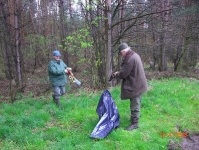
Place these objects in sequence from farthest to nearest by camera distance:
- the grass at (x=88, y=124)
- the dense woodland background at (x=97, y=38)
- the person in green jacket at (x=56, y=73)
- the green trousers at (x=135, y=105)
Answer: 1. the dense woodland background at (x=97, y=38)
2. the person in green jacket at (x=56, y=73)
3. the green trousers at (x=135, y=105)
4. the grass at (x=88, y=124)

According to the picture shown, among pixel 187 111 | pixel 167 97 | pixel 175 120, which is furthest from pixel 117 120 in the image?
pixel 167 97

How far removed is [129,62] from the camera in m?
4.52

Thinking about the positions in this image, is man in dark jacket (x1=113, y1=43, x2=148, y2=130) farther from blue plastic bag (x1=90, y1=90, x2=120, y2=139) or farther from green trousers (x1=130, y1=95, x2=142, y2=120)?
blue plastic bag (x1=90, y1=90, x2=120, y2=139)

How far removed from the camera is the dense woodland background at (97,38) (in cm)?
781

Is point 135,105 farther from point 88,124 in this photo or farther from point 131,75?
point 88,124

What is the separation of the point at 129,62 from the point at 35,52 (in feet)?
33.3

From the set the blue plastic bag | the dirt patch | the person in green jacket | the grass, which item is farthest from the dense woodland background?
the dirt patch

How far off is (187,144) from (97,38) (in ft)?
17.2

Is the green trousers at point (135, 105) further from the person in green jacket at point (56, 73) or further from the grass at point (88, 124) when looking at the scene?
the person in green jacket at point (56, 73)

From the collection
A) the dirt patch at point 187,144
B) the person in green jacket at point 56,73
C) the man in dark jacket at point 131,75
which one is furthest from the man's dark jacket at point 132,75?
the person in green jacket at point 56,73

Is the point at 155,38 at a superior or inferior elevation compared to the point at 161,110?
superior

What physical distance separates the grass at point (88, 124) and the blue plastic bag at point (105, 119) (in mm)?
120

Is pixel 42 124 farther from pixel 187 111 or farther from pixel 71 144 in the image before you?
pixel 187 111

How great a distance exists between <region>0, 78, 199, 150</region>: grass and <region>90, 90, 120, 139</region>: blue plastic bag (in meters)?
0.12
